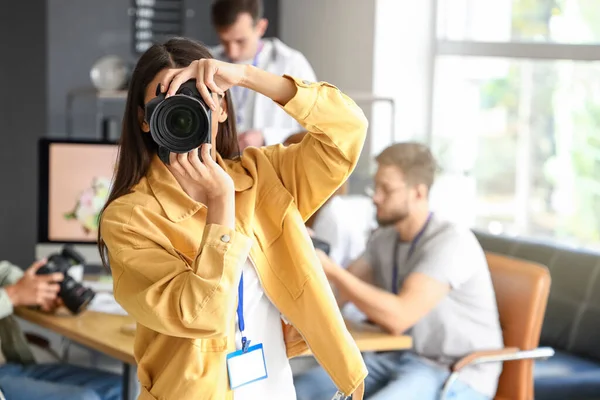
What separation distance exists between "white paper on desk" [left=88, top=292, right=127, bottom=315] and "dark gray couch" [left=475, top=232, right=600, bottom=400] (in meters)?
1.49

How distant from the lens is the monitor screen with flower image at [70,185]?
3.40 m

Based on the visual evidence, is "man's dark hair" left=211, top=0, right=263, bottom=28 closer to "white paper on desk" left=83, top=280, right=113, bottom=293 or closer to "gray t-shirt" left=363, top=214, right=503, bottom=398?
"white paper on desk" left=83, top=280, right=113, bottom=293

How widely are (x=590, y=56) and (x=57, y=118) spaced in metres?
2.88

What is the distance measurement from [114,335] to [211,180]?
1334 millimetres

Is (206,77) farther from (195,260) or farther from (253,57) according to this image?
(253,57)

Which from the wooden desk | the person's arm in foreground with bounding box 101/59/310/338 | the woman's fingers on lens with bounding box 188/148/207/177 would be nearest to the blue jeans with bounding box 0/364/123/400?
the wooden desk

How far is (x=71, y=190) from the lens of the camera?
341 cm

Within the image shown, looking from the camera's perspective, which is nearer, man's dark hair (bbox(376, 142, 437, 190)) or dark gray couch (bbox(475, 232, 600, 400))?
man's dark hair (bbox(376, 142, 437, 190))

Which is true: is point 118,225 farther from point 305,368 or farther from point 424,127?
point 424,127

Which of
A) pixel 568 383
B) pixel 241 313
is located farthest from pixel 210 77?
pixel 568 383

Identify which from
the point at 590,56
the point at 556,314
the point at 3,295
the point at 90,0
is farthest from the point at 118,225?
the point at 90,0

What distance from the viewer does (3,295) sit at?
2.87 metres

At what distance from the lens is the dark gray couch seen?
11.0 ft

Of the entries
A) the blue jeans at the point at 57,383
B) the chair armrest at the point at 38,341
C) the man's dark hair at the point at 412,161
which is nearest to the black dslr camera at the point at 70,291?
the blue jeans at the point at 57,383
